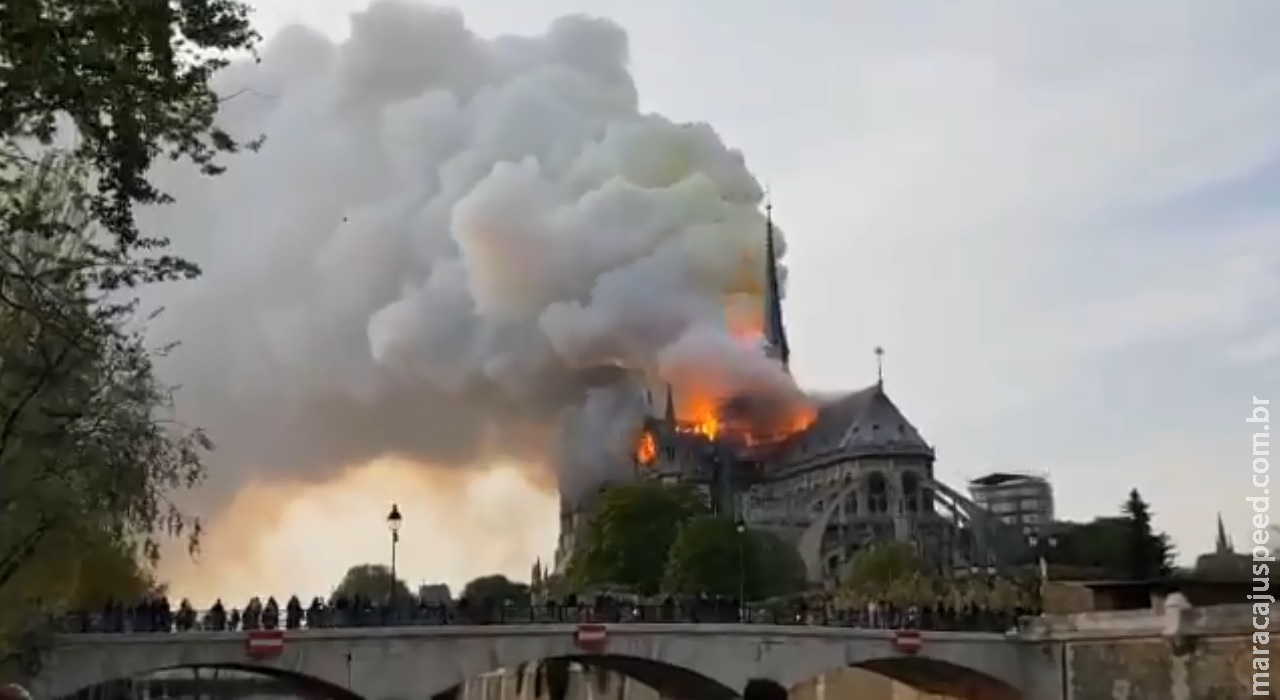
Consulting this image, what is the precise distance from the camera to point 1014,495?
128 m

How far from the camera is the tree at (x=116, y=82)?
10.9 m

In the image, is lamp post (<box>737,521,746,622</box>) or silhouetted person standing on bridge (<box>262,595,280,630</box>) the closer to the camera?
silhouetted person standing on bridge (<box>262,595,280,630</box>)

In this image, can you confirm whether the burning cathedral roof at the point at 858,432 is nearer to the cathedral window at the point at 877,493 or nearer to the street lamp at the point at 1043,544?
the cathedral window at the point at 877,493

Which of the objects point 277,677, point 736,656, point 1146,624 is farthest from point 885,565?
point 277,677

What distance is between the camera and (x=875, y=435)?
12725 cm

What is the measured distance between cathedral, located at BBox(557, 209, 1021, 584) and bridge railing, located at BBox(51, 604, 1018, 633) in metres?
57.2

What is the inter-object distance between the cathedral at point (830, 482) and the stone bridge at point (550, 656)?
190 feet

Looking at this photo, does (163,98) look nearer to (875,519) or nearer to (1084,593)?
(1084,593)

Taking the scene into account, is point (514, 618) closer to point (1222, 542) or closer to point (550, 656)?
point (550, 656)

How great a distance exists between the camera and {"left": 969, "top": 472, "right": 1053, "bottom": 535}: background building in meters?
125

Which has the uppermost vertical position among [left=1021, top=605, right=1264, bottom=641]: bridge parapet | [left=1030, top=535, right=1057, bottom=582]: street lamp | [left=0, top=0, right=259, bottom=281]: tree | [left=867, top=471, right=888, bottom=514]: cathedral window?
[left=867, top=471, right=888, bottom=514]: cathedral window

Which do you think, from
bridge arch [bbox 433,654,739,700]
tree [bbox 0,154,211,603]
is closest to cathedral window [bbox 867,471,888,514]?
bridge arch [bbox 433,654,739,700]

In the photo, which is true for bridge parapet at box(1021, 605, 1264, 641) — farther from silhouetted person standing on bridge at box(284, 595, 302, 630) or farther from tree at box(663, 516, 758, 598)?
tree at box(663, 516, 758, 598)

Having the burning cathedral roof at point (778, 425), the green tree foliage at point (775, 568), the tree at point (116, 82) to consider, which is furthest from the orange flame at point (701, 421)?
the tree at point (116, 82)
